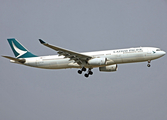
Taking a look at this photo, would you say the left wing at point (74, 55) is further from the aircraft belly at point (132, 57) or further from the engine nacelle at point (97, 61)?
the aircraft belly at point (132, 57)

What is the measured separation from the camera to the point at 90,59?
50.0 metres

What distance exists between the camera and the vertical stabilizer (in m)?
56.0

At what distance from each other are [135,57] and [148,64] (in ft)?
9.20

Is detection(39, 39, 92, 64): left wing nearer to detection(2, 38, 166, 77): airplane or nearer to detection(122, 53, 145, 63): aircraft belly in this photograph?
detection(2, 38, 166, 77): airplane

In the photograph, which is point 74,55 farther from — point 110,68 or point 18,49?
point 18,49

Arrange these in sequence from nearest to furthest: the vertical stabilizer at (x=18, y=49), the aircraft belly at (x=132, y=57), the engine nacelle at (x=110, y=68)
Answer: the aircraft belly at (x=132, y=57) < the engine nacelle at (x=110, y=68) < the vertical stabilizer at (x=18, y=49)

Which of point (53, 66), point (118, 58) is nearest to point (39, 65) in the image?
point (53, 66)

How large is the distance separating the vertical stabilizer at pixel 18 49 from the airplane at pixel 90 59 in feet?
2.86

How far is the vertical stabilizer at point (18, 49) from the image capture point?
56.0 metres

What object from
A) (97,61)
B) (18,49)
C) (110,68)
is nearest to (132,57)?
(97,61)

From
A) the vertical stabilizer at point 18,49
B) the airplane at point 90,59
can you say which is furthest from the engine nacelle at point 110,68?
the vertical stabilizer at point 18,49

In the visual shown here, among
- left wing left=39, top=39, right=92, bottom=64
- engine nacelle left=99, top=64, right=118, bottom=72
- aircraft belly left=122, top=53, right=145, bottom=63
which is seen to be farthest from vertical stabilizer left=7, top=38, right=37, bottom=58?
aircraft belly left=122, top=53, right=145, bottom=63

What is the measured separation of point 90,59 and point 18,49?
1553 cm

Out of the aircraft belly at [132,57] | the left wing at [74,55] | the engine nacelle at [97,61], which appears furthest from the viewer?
the aircraft belly at [132,57]
